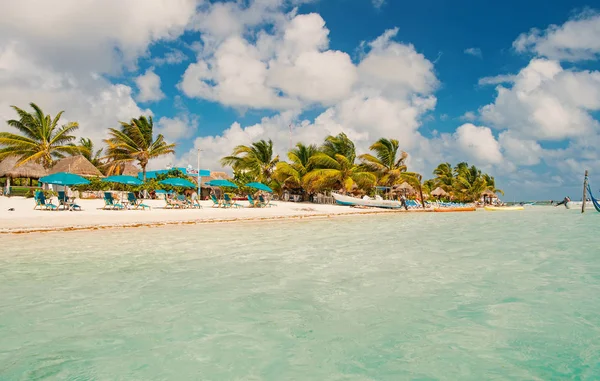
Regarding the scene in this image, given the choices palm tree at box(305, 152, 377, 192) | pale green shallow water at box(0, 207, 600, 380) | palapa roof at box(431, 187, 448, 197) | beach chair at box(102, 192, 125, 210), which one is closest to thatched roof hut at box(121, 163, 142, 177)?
palm tree at box(305, 152, 377, 192)

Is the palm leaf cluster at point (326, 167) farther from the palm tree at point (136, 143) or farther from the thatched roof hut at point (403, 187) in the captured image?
the palm tree at point (136, 143)

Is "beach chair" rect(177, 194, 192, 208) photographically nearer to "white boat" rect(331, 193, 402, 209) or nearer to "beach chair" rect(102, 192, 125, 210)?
"beach chair" rect(102, 192, 125, 210)

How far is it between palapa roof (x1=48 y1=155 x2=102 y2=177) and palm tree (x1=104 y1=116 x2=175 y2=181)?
2729 mm

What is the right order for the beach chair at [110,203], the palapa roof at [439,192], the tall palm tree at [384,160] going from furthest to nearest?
the palapa roof at [439,192] < the tall palm tree at [384,160] < the beach chair at [110,203]

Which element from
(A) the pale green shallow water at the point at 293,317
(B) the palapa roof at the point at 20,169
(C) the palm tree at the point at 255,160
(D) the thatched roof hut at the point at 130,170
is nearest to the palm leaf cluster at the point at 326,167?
(C) the palm tree at the point at 255,160

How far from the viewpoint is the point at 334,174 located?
2909cm

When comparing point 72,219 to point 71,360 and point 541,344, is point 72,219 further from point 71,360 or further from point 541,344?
point 541,344

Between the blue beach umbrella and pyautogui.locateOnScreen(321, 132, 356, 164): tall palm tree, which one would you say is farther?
pyautogui.locateOnScreen(321, 132, 356, 164): tall palm tree

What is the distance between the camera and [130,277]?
5.05 metres

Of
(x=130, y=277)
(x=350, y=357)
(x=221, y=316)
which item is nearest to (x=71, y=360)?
(x=221, y=316)

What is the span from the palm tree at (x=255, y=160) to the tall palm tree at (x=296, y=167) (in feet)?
6.75

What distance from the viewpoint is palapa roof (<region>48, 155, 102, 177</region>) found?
100 ft

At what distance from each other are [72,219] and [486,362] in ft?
42.5

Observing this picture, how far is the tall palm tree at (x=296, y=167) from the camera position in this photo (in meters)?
30.2
